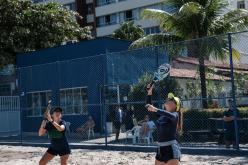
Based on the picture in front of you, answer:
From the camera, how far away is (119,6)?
2072 inches

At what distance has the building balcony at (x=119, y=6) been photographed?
163ft

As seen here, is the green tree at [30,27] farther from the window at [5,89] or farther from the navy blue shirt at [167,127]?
the navy blue shirt at [167,127]

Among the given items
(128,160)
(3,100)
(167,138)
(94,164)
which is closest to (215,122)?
(128,160)

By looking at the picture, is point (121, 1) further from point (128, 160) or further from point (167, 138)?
point (167, 138)

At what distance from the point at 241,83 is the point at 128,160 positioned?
413 centimetres

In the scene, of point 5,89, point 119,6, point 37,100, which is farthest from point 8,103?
point 119,6

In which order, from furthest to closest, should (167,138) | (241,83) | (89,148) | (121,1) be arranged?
(121,1), (89,148), (241,83), (167,138)

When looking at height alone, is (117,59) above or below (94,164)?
above

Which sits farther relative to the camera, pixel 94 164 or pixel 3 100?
pixel 3 100

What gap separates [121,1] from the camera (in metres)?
52.5

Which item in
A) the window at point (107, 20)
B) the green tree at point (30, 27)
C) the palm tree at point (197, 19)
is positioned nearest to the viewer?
the palm tree at point (197, 19)

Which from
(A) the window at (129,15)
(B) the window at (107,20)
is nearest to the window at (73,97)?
(A) the window at (129,15)

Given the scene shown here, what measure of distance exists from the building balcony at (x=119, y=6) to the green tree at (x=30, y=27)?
53.6 feet

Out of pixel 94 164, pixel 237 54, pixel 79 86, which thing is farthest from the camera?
pixel 79 86
